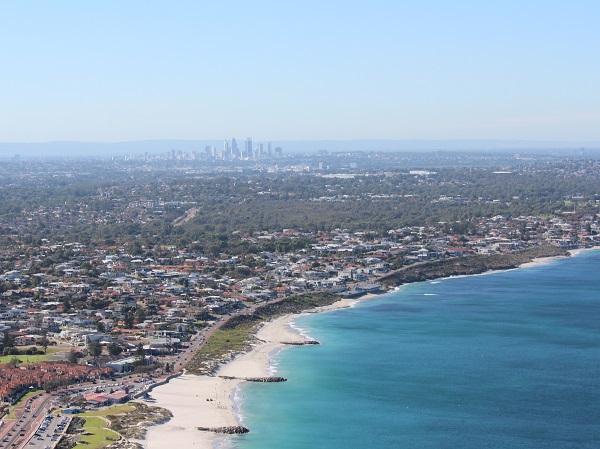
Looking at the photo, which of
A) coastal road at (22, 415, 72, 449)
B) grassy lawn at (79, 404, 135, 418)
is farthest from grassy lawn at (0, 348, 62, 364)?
coastal road at (22, 415, 72, 449)

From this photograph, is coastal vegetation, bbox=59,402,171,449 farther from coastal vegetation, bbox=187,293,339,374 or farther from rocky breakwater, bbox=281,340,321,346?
rocky breakwater, bbox=281,340,321,346

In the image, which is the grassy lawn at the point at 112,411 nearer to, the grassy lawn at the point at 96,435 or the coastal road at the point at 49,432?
the grassy lawn at the point at 96,435

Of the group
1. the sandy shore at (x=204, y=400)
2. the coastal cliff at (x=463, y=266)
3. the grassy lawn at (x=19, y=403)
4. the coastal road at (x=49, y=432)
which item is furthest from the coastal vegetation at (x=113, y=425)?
the coastal cliff at (x=463, y=266)

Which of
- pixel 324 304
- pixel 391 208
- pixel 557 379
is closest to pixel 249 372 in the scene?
pixel 557 379

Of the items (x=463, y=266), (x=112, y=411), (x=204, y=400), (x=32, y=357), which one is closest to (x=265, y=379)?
(x=204, y=400)

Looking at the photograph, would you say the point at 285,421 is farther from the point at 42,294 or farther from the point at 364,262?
the point at 364,262

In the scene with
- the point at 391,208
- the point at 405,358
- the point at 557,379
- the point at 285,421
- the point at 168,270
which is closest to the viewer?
the point at 285,421

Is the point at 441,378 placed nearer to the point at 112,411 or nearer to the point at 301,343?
the point at 301,343

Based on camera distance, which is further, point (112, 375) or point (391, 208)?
point (391, 208)
